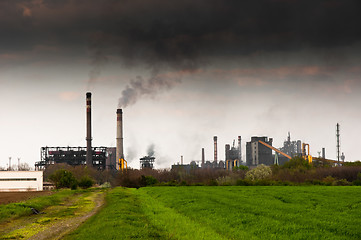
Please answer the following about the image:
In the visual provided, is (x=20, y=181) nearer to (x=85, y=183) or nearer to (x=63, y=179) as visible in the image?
(x=63, y=179)

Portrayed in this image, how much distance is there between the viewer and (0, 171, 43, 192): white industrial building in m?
104

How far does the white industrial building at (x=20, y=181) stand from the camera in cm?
10388

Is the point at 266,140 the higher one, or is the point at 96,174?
the point at 266,140

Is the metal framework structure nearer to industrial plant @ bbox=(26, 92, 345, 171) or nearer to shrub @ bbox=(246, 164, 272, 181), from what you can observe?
industrial plant @ bbox=(26, 92, 345, 171)

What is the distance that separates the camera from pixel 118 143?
113188 millimetres

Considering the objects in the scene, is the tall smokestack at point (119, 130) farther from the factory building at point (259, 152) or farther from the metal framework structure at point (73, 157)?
the factory building at point (259, 152)

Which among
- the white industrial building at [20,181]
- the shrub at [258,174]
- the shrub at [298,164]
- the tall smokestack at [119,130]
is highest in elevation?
the tall smokestack at [119,130]

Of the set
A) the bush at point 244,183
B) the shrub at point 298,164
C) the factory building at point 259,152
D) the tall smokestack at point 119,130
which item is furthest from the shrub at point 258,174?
the factory building at point 259,152

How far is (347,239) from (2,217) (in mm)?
21484

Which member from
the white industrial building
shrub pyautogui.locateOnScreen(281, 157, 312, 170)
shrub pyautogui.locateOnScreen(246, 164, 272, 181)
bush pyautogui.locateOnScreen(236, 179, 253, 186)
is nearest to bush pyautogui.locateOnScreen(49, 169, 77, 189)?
the white industrial building

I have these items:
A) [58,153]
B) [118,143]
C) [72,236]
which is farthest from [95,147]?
[72,236]

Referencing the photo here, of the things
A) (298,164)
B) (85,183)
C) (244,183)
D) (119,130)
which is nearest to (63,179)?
(85,183)

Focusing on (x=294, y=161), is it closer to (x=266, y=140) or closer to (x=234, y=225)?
(x=266, y=140)

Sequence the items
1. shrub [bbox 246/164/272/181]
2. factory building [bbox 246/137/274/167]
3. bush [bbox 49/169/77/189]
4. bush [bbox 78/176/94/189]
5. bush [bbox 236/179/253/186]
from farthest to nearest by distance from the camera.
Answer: factory building [bbox 246/137/274/167]
shrub [bbox 246/164/272/181]
bush [bbox 78/176/94/189]
bush [bbox 49/169/77/189]
bush [bbox 236/179/253/186]
